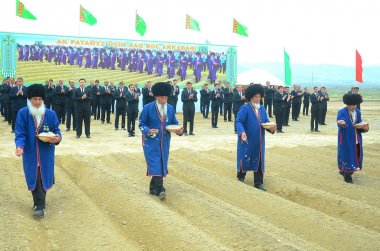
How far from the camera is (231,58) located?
91.1 feet

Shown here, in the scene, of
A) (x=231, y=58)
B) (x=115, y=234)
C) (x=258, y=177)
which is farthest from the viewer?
(x=231, y=58)

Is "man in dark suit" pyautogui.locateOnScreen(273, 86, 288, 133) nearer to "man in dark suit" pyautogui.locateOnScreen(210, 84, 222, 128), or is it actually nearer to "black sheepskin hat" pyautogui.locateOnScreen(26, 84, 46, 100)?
"man in dark suit" pyautogui.locateOnScreen(210, 84, 222, 128)

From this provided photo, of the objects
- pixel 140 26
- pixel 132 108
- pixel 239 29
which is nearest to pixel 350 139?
pixel 132 108

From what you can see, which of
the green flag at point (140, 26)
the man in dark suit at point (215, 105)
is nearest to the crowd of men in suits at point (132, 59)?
the green flag at point (140, 26)

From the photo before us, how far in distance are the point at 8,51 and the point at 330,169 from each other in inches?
720

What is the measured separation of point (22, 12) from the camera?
24875 mm

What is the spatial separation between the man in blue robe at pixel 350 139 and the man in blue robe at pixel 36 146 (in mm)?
5278

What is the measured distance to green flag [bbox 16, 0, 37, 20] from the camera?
2478 centimetres

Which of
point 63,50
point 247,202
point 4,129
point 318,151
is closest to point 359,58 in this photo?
point 318,151

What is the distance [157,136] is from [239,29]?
881 inches

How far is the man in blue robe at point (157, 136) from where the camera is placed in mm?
7160

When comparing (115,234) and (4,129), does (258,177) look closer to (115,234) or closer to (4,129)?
(115,234)

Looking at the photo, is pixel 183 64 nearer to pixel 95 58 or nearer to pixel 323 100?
pixel 95 58

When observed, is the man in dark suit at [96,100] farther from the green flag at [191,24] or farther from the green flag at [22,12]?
the green flag at [191,24]
